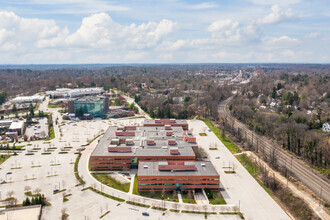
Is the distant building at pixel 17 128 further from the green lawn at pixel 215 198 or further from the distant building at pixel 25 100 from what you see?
the green lawn at pixel 215 198

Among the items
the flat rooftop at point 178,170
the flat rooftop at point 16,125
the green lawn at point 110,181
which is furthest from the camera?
the flat rooftop at point 16,125

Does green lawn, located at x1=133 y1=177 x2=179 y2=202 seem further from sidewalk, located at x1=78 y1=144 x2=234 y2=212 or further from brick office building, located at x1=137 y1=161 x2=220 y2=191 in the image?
sidewalk, located at x1=78 y1=144 x2=234 y2=212

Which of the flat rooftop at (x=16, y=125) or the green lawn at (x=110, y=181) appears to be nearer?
the green lawn at (x=110, y=181)

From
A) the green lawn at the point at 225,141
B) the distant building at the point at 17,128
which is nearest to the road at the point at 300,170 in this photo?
the green lawn at the point at 225,141

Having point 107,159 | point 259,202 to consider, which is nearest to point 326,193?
point 259,202

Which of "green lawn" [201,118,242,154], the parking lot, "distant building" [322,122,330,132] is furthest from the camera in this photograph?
the parking lot

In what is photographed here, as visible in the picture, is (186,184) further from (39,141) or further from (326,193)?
(39,141)

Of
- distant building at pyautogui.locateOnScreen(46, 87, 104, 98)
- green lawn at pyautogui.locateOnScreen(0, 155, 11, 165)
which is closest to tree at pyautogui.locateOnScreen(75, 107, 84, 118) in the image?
distant building at pyautogui.locateOnScreen(46, 87, 104, 98)
